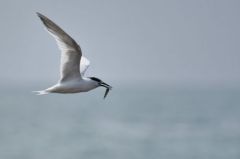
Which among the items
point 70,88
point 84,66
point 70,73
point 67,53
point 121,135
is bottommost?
point 70,88

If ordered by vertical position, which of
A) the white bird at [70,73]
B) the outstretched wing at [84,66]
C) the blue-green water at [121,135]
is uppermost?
the blue-green water at [121,135]

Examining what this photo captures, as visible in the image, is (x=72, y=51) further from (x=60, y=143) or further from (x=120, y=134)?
(x=120, y=134)

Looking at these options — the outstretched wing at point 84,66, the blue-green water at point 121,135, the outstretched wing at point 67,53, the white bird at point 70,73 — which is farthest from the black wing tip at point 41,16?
the blue-green water at point 121,135

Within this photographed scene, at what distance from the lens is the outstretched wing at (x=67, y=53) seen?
50.4ft

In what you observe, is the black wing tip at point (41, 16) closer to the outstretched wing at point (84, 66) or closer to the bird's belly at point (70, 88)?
the bird's belly at point (70, 88)

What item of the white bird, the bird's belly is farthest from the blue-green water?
the bird's belly

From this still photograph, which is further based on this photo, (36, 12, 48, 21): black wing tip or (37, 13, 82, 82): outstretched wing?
(37, 13, 82, 82): outstretched wing

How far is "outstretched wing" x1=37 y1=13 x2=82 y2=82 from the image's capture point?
50.4 ft

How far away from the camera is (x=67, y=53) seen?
15.9 metres

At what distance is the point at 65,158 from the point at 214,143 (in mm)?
10765

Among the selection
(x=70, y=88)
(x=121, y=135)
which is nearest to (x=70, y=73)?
(x=70, y=88)

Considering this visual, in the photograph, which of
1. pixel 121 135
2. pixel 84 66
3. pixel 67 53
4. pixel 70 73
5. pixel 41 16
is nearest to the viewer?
pixel 41 16

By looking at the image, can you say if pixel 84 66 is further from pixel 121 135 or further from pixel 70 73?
pixel 121 135

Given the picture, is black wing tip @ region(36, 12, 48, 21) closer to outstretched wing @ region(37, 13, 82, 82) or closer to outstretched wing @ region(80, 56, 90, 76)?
outstretched wing @ region(37, 13, 82, 82)
